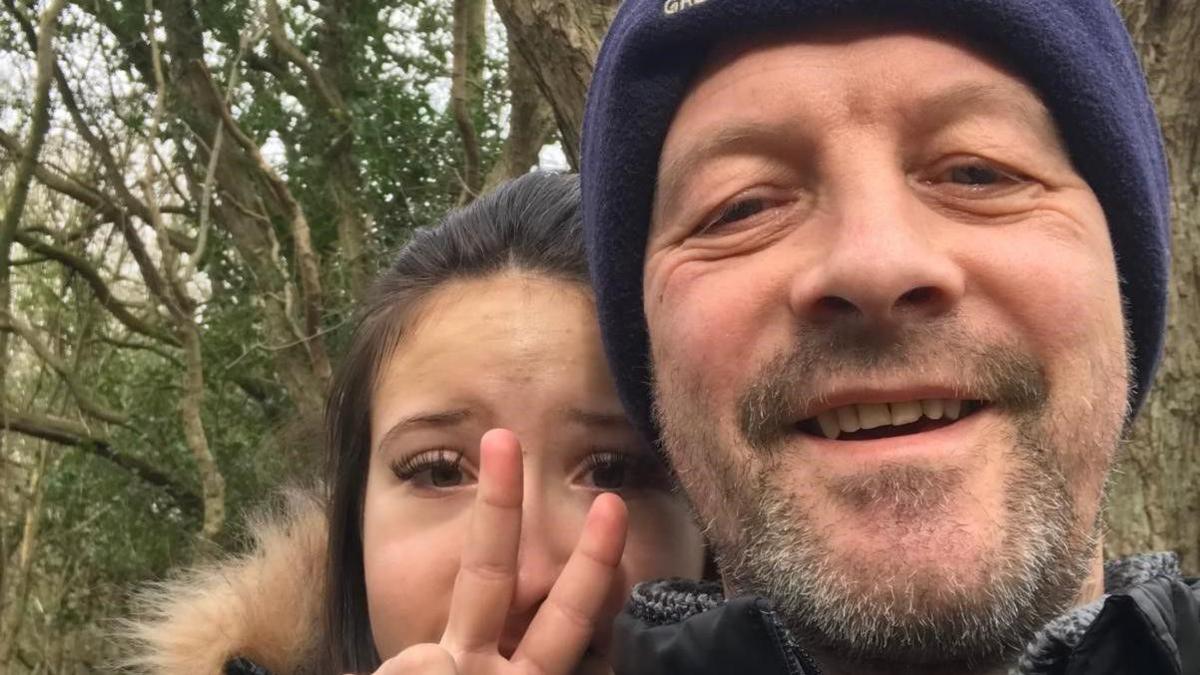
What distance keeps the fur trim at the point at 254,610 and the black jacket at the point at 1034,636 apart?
759 mm

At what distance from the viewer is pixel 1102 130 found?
1.28 m

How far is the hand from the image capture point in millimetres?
1298

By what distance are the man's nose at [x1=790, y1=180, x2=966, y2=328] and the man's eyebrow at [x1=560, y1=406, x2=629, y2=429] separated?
42 cm

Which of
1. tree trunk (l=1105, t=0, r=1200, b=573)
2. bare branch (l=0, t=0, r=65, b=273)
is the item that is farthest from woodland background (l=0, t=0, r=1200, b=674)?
tree trunk (l=1105, t=0, r=1200, b=573)

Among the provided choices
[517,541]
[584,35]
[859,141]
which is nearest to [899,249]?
[859,141]

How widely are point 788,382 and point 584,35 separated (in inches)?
64.3

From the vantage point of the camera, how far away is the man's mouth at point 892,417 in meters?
1.15

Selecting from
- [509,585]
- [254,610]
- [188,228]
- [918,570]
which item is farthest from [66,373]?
[918,570]

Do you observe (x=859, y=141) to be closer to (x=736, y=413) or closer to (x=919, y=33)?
(x=919, y=33)

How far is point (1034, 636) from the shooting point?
1.13 m

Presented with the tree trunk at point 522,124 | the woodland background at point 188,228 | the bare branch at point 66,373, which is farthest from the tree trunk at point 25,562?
Answer: the tree trunk at point 522,124

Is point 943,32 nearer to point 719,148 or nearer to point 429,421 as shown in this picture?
point 719,148

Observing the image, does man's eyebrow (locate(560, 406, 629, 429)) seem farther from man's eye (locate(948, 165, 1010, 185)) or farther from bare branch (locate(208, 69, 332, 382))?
bare branch (locate(208, 69, 332, 382))

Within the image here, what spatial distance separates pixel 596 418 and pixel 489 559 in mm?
302
